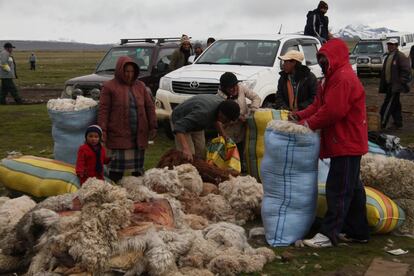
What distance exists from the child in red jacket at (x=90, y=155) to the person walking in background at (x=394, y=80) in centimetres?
790

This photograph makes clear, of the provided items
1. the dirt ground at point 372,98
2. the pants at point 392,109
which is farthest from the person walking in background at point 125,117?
the pants at point 392,109

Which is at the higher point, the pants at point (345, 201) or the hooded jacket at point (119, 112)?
the hooded jacket at point (119, 112)

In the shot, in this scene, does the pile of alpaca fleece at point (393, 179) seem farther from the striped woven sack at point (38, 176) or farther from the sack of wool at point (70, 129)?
the sack of wool at point (70, 129)

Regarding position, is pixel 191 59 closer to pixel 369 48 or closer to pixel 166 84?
pixel 166 84

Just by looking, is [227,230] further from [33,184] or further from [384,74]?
[384,74]

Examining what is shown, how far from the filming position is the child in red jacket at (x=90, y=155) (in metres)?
6.54

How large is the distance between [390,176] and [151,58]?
7.70 metres

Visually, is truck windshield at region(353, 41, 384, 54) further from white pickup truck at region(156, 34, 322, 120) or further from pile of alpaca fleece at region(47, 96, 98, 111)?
pile of alpaca fleece at region(47, 96, 98, 111)

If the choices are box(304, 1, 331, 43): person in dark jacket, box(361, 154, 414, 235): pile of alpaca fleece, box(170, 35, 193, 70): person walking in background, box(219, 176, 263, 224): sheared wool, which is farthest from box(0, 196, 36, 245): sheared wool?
box(304, 1, 331, 43): person in dark jacket

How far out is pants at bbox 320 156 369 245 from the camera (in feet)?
18.5

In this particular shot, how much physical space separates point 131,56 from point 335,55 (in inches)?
331

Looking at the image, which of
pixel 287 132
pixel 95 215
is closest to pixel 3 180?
pixel 95 215

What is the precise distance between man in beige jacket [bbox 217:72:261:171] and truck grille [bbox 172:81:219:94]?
2.18m

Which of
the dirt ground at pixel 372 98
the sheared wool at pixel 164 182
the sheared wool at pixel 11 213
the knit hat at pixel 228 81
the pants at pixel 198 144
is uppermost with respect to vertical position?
the knit hat at pixel 228 81
